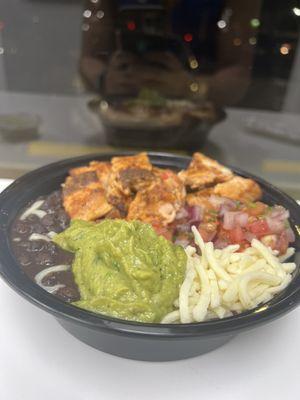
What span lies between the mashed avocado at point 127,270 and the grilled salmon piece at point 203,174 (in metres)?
0.48

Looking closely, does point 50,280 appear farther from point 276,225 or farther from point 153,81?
point 153,81

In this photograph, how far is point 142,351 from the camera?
47.8 inches

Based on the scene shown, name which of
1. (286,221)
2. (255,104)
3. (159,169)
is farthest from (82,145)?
(286,221)

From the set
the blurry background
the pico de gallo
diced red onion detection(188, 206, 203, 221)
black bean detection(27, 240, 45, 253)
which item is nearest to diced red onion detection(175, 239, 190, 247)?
the pico de gallo

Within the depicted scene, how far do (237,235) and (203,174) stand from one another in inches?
14.7

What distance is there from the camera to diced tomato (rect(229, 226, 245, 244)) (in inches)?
60.5

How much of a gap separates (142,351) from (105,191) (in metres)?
0.68

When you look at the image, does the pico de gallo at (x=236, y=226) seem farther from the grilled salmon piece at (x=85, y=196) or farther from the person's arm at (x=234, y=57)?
the person's arm at (x=234, y=57)

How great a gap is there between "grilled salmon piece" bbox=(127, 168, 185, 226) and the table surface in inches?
17.9

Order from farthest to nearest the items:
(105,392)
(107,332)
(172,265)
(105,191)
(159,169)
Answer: (159,169) → (105,191) → (172,265) → (105,392) → (107,332)

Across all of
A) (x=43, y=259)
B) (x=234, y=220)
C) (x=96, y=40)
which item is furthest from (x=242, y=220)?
(x=96, y=40)

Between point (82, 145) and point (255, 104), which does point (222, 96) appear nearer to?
point (255, 104)

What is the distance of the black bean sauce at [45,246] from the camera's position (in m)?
1.30

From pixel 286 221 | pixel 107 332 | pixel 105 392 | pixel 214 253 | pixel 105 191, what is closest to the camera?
pixel 107 332
